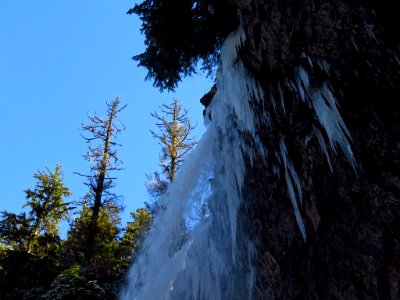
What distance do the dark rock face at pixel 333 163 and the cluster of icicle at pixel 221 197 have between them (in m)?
0.18

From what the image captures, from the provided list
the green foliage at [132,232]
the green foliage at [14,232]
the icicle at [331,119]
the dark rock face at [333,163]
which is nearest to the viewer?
the dark rock face at [333,163]

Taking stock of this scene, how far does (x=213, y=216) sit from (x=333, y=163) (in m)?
3.15

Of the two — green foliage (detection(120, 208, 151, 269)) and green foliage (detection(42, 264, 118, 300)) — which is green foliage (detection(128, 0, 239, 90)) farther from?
green foliage (detection(120, 208, 151, 269))

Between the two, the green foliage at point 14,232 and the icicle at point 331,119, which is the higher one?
the green foliage at point 14,232

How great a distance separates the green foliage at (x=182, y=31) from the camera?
303 inches

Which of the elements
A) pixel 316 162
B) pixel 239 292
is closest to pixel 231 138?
pixel 316 162

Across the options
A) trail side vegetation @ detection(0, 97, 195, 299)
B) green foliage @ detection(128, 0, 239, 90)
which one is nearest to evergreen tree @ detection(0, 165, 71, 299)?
Result: trail side vegetation @ detection(0, 97, 195, 299)

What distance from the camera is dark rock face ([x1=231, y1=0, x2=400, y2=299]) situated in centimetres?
418

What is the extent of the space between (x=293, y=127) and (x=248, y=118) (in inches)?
46.4

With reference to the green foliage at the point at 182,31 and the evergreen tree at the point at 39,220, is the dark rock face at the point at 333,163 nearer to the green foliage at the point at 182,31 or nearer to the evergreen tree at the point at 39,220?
the green foliage at the point at 182,31

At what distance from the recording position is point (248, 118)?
6594 mm

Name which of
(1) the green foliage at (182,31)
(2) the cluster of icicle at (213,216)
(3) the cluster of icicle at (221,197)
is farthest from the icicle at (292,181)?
(1) the green foliage at (182,31)

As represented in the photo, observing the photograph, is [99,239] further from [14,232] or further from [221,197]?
[221,197]

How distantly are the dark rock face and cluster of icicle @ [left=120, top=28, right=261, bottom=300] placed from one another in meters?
0.53
